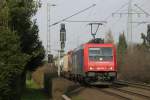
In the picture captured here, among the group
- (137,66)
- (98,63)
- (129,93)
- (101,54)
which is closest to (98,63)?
(98,63)

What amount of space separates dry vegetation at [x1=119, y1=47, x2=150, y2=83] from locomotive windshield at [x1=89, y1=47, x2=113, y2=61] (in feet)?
55.2

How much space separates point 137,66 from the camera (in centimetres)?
5766

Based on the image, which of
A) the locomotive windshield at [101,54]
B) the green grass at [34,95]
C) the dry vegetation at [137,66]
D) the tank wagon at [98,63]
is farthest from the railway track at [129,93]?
the dry vegetation at [137,66]

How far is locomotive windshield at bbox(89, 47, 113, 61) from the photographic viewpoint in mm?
38719

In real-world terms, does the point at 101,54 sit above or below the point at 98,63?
above

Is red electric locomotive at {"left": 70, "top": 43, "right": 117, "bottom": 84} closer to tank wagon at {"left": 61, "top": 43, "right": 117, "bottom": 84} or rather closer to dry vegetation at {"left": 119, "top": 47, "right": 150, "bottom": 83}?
tank wagon at {"left": 61, "top": 43, "right": 117, "bottom": 84}

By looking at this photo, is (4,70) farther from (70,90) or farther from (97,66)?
(97,66)

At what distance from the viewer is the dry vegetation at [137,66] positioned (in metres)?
55.7

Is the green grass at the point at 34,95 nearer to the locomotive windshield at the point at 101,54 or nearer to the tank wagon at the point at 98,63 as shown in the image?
the tank wagon at the point at 98,63

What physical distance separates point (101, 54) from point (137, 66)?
19490 mm

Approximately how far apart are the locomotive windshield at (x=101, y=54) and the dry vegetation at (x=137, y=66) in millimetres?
16825

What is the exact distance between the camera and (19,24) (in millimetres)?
24812

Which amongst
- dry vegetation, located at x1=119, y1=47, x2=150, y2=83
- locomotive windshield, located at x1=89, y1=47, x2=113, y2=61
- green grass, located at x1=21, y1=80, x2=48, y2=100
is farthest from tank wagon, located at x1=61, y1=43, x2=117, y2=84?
dry vegetation, located at x1=119, y1=47, x2=150, y2=83

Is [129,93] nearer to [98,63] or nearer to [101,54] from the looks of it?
[98,63]
